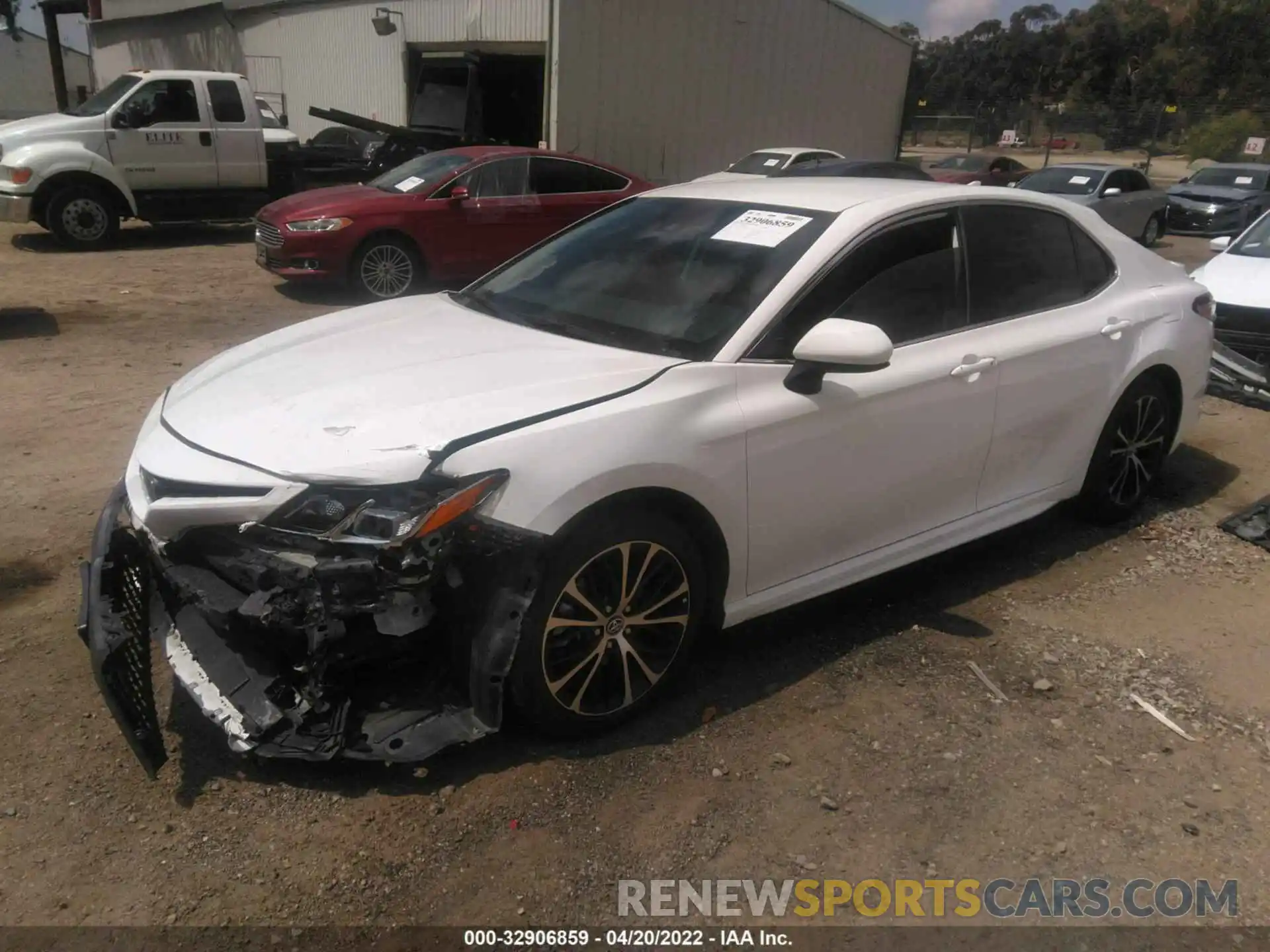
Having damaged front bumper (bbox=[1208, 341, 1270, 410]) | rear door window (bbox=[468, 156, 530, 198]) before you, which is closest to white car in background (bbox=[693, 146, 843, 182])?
rear door window (bbox=[468, 156, 530, 198])

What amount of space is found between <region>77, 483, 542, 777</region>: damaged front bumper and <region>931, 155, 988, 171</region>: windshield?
19207 mm

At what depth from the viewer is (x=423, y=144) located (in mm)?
14789

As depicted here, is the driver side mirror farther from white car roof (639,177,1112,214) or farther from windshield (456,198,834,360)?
white car roof (639,177,1112,214)

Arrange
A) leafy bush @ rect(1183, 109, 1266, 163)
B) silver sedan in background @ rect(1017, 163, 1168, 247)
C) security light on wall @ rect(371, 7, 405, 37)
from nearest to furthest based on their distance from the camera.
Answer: silver sedan in background @ rect(1017, 163, 1168, 247), security light on wall @ rect(371, 7, 405, 37), leafy bush @ rect(1183, 109, 1266, 163)

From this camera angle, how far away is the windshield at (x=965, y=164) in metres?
19.9

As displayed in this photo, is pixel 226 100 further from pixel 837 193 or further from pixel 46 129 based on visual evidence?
pixel 837 193

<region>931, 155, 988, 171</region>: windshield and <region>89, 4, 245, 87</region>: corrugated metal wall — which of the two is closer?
<region>931, 155, 988, 171</region>: windshield

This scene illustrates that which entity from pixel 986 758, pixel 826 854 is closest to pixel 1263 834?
pixel 986 758

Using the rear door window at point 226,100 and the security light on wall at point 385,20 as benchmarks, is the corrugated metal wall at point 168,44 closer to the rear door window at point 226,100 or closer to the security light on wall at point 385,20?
the security light on wall at point 385,20

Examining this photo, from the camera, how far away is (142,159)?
12.6m

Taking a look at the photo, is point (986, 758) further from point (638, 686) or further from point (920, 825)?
point (638, 686)

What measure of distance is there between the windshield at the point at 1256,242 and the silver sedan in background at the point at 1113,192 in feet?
22.4

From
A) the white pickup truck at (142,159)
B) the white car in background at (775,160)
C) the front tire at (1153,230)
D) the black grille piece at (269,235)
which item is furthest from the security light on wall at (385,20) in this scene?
the front tire at (1153,230)

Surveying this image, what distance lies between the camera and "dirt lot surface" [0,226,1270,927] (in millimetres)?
2652
